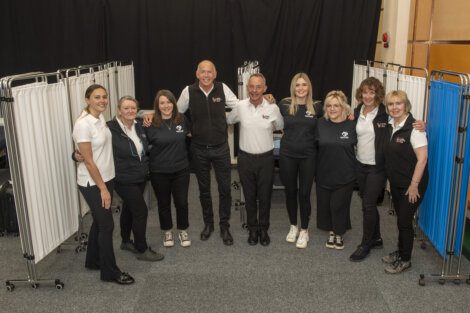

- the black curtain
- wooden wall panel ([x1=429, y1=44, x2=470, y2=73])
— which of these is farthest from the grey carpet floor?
the black curtain

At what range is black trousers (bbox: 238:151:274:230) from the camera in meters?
3.75

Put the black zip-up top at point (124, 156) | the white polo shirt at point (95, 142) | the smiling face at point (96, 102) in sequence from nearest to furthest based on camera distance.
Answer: the white polo shirt at point (95, 142) → the smiling face at point (96, 102) → the black zip-up top at point (124, 156)

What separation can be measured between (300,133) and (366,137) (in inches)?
20.0

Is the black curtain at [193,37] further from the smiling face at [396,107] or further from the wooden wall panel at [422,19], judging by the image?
Answer: the smiling face at [396,107]

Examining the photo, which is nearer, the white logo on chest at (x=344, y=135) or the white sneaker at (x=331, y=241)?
the white logo on chest at (x=344, y=135)

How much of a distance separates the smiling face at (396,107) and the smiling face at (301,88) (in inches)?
26.6

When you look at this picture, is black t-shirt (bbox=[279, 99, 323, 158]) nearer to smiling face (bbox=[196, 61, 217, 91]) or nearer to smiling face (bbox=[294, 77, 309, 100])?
smiling face (bbox=[294, 77, 309, 100])

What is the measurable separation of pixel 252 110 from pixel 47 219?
69.8 inches

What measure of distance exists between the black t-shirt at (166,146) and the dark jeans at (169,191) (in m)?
0.08

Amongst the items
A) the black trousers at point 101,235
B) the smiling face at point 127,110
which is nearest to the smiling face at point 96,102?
the smiling face at point 127,110

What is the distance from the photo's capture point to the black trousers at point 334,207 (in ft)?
12.1

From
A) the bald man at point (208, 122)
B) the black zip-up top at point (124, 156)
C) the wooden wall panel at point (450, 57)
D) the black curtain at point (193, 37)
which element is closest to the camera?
the black zip-up top at point (124, 156)

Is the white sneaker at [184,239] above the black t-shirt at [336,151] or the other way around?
the other way around

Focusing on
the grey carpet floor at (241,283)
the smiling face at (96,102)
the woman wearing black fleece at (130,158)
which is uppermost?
the smiling face at (96,102)
